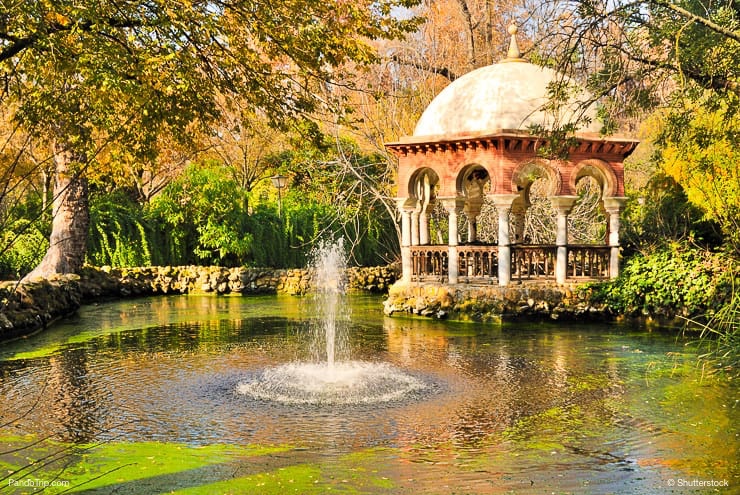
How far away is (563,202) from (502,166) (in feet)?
5.16

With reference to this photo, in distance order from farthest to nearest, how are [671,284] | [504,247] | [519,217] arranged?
1. [519,217]
2. [504,247]
3. [671,284]

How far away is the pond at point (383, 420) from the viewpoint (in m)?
6.46

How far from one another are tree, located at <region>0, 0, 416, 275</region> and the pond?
2921 millimetres

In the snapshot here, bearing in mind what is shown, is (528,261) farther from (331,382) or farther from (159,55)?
(159,55)

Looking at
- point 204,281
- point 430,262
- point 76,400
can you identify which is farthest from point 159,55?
point 204,281

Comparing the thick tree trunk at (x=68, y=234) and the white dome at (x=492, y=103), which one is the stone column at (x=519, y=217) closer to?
the white dome at (x=492, y=103)

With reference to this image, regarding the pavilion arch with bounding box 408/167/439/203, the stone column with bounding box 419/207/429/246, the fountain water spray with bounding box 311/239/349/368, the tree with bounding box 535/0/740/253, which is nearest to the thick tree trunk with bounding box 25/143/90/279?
the fountain water spray with bounding box 311/239/349/368

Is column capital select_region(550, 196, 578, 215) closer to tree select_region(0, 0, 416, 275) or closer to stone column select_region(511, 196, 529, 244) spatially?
stone column select_region(511, 196, 529, 244)

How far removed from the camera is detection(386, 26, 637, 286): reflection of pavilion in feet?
57.6

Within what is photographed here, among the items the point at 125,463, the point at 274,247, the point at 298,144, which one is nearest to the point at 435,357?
the point at 298,144

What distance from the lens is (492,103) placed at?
59.2 ft

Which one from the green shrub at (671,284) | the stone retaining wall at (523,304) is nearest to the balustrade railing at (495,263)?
the stone retaining wall at (523,304)

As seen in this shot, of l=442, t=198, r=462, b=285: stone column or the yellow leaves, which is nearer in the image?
the yellow leaves

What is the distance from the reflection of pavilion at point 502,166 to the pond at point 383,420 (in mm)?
3416
